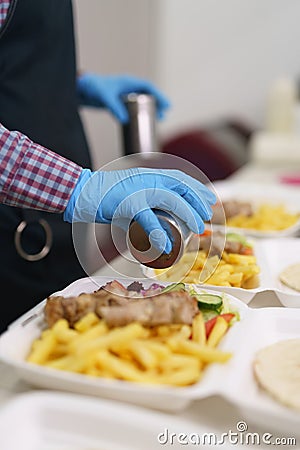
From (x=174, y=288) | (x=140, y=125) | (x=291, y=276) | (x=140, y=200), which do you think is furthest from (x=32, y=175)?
(x=140, y=125)

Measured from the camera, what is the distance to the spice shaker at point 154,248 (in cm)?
121

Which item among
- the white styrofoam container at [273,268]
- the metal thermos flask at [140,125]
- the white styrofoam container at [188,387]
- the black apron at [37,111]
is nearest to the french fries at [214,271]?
the white styrofoam container at [273,268]

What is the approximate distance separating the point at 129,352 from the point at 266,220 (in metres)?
0.97

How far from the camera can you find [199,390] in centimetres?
91

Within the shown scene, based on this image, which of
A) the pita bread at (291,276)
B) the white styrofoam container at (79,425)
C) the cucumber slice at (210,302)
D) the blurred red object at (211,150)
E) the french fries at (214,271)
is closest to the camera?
the white styrofoam container at (79,425)

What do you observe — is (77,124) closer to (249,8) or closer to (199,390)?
(199,390)

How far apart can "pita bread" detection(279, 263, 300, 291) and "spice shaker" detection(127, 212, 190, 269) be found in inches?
12.8

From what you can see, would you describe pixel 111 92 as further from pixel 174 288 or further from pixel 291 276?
pixel 174 288

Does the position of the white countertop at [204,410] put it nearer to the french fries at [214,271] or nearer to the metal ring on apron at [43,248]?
the french fries at [214,271]

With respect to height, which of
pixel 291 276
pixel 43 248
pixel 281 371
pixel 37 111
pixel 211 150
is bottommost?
pixel 211 150

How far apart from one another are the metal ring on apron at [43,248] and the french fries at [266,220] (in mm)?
509

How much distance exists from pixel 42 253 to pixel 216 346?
0.88m

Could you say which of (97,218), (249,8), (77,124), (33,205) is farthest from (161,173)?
(249,8)

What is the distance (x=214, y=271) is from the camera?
1336 mm
